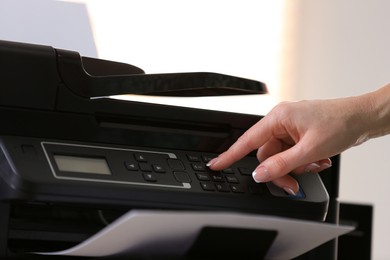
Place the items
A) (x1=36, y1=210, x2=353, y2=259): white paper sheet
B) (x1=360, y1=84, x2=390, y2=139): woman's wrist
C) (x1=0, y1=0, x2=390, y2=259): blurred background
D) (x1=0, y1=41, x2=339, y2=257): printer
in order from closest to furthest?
(x1=36, y1=210, x2=353, y2=259): white paper sheet, (x1=0, y1=41, x2=339, y2=257): printer, (x1=360, y1=84, x2=390, y2=139): woman's wrist, (x1=0, y1=0, x2=390, y2=259): blurred background

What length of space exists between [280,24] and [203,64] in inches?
15.9

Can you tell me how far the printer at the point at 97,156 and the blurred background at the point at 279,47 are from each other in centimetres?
169

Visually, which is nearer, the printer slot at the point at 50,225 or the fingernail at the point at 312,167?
the printer slot at the point at 50,225

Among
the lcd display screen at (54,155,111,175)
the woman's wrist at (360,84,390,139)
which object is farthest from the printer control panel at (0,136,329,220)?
the woman's wrist at (360,84,390,139)

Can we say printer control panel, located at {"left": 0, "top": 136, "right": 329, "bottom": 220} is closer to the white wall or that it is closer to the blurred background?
the blurred background

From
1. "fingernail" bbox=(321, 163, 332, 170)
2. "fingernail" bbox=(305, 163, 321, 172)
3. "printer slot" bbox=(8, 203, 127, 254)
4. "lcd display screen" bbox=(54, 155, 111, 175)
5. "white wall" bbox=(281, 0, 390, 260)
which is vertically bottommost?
"white wall" bbox=(281, 0, 390, 260)

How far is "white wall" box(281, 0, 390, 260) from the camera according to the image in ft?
8.85

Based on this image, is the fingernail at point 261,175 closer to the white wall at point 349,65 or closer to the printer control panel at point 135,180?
the printer control panel at point 135,180

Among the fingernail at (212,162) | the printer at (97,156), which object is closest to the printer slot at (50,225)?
the printer at (97,156)

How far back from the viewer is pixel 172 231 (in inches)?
23.1

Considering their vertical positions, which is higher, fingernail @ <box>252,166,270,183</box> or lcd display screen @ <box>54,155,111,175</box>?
lcd display screen @ <box>54,155,111,175</box>

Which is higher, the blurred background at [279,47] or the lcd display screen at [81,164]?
the lcd display screen at [81,164]

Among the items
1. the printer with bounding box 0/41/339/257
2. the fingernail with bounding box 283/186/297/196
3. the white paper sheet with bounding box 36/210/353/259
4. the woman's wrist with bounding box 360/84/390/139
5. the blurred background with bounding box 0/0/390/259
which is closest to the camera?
the white paper sheet with bounding box 36/210/353/259

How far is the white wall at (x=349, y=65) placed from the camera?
8.85ft
